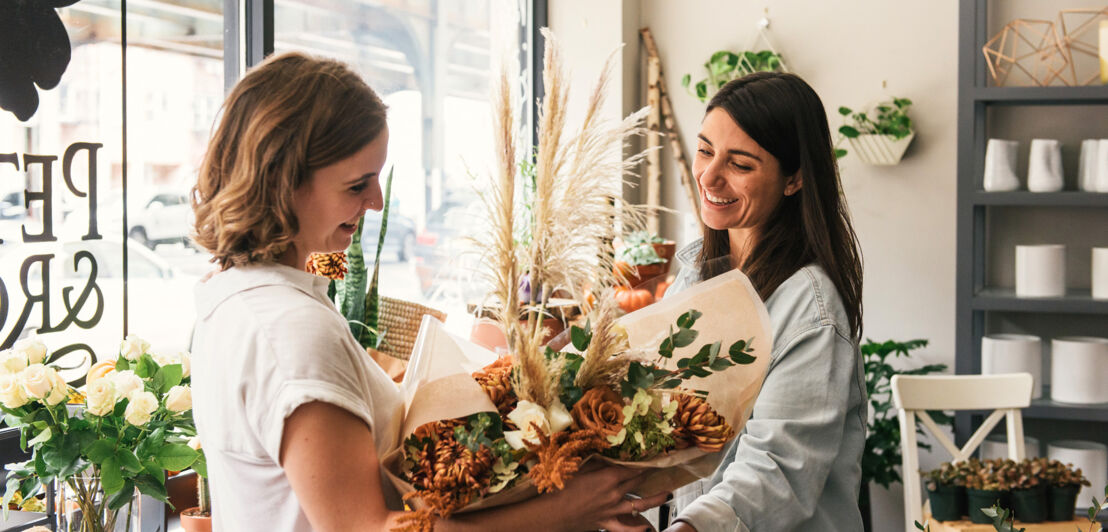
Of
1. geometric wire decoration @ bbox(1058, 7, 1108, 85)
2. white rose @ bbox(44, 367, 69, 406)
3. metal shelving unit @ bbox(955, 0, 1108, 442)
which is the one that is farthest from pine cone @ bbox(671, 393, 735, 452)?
geometric wire decoration @ bbox(1058, 7, 1108, 85)

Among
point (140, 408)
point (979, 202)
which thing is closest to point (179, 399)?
point (140, 408)

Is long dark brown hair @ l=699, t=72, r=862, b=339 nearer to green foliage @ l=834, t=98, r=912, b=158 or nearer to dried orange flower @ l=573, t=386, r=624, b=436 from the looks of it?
dried orange flower @ l=573, t=386, r=624, b=436

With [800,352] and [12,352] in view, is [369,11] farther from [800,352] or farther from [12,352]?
[800,352]

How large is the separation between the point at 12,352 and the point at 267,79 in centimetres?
76

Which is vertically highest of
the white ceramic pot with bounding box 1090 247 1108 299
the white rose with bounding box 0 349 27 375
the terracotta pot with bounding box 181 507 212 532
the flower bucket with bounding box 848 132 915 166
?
the flower bucket with bounding box 848 132 915 166

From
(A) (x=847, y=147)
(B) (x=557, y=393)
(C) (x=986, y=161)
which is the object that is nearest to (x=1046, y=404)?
(C) (x=986, y=161)

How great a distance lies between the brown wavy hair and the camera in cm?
94

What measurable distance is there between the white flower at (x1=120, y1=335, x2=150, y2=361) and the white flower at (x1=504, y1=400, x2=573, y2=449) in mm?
895

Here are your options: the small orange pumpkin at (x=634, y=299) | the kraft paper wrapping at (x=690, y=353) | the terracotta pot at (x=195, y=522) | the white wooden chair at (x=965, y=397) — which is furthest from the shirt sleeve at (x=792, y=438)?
the white wooden chair at (x=965, y=397)

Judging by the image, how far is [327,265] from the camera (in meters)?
1.71

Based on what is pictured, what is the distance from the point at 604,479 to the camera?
0.94 meters

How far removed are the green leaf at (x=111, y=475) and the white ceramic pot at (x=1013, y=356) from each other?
9.14 feet

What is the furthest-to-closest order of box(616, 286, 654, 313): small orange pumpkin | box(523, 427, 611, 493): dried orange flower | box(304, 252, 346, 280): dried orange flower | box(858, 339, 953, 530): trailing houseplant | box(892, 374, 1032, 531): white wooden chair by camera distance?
1. box(858, 339, 953, 530): trailing houseplant
2. box(892, 374, 1032, 531): white wooden chair
3. box(616, 286, 654, 313): small orange pumpkin
4. box(304, 252, 346, 280): dried orange flower
5. box(523, 427, 611, 493): dried orange flower

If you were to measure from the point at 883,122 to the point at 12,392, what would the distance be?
9.76 ft
